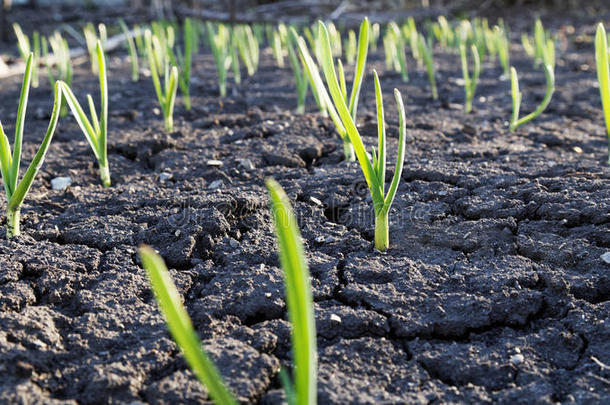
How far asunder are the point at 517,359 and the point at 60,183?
1277mm

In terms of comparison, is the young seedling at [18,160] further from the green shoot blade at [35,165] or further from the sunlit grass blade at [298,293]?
the sunlit grass blade at [298,293]

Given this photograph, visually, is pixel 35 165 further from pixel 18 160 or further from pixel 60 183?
pixel 60 183

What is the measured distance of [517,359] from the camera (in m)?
1.00

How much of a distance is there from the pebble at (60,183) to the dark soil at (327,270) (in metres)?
0.02

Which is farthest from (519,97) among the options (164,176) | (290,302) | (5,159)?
(290,302)

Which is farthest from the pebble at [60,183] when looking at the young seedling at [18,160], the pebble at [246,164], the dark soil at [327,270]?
the pebble at [246,164]

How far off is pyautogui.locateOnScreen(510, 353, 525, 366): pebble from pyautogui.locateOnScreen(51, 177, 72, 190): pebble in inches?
48.6

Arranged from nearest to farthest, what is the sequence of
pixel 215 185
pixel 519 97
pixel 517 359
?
pixel 517 359 < pixel 215 185 < pixel 519 97

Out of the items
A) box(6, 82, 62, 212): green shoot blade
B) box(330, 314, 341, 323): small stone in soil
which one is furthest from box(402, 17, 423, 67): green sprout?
box(330, 314, 341, 323): small stone in soil

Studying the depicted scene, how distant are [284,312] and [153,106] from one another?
1.60 meters

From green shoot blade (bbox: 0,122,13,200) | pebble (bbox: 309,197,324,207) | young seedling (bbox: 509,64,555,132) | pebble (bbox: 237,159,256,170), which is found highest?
young seedling (bbox: 509,64,555,132)

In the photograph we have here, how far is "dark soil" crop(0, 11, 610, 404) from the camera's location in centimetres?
95

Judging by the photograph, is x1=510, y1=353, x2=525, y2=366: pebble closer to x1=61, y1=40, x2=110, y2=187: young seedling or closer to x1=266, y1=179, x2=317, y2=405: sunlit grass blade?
x1=266, y1=179, x2=317, y2=405: sunlit grass blade

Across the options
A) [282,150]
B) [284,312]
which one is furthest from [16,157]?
[282,150]
